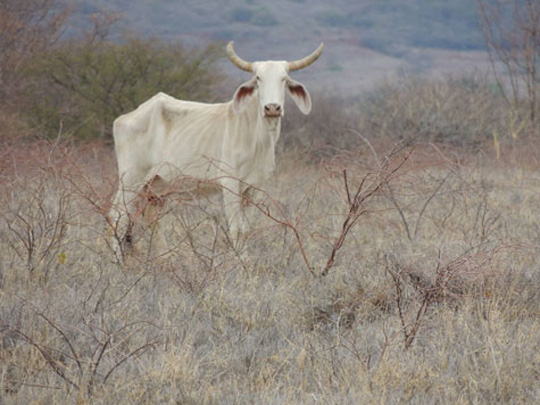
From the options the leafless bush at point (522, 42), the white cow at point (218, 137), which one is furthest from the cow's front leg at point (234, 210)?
the leafless bush at point (522, 42)

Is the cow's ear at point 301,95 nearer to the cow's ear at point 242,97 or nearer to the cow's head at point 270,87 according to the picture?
the cow's head at point 270,87

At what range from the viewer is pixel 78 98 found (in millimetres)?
12094

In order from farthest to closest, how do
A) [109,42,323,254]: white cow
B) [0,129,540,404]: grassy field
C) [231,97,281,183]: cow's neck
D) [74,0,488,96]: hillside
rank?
[74,0,488,96]: hillside, [231,97,281,183]: cow's neck, [109,42,323,254]: white cow, [0,129,540,404]: grassy field

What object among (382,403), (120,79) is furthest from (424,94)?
(382,403)

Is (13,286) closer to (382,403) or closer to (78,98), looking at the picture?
(382,403)

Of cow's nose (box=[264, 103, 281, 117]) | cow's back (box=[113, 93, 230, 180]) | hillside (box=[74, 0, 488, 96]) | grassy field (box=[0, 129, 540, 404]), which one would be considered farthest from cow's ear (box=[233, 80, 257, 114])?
hillside (box=[74, 0, 488, 96])

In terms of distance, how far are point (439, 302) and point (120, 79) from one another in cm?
885

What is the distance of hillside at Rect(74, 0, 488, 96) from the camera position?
186 feet

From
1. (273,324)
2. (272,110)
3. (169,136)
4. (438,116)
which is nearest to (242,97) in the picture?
(272,110)

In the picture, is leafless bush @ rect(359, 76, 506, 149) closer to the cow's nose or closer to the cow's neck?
the cow's neck

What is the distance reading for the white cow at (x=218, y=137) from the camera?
5367 millimetres

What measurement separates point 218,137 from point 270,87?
0.72 metres

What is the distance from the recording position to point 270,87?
5199 millimetres

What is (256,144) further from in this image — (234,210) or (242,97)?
(234,210)
